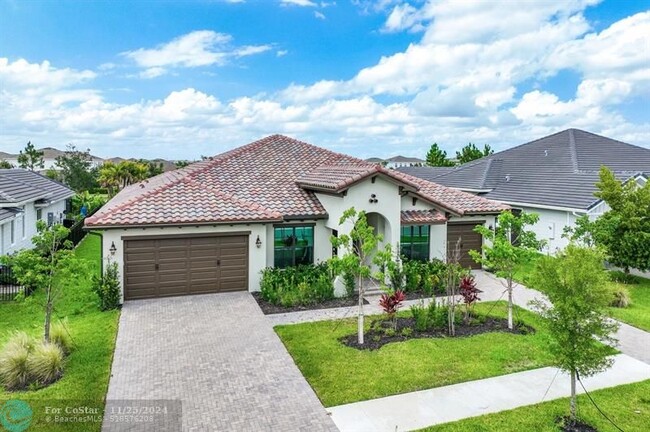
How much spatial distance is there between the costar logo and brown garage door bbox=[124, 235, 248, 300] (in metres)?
7.52

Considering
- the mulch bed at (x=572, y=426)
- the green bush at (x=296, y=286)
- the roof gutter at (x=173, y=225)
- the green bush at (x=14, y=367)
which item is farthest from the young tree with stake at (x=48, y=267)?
the mulch bed at (x=572, y=426)

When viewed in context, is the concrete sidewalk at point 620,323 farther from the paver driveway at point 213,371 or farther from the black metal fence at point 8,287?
the black metal fence at point 8,287

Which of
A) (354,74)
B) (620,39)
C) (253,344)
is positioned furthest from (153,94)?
(620,39)

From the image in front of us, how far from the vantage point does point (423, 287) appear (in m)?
18.5

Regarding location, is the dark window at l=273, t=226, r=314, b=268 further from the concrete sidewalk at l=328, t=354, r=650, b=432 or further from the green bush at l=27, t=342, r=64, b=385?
the concrete sidewalk at l=328, t=354, r=650, b=432

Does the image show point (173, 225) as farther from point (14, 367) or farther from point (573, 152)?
point (573, 152)

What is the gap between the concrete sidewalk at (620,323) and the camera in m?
12.5

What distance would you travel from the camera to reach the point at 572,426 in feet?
28.4

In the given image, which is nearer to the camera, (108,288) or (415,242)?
(108,288)

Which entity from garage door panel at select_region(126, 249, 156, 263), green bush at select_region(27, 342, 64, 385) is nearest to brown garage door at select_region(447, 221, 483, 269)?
garage door panel at select_region(126, 249, 156, 263)

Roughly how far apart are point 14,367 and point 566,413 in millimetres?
12259

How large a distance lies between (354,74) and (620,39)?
17.4 meters

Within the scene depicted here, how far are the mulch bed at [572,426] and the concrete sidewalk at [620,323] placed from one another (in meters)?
2.42

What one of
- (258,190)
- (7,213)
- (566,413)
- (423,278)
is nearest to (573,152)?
(423,278)
